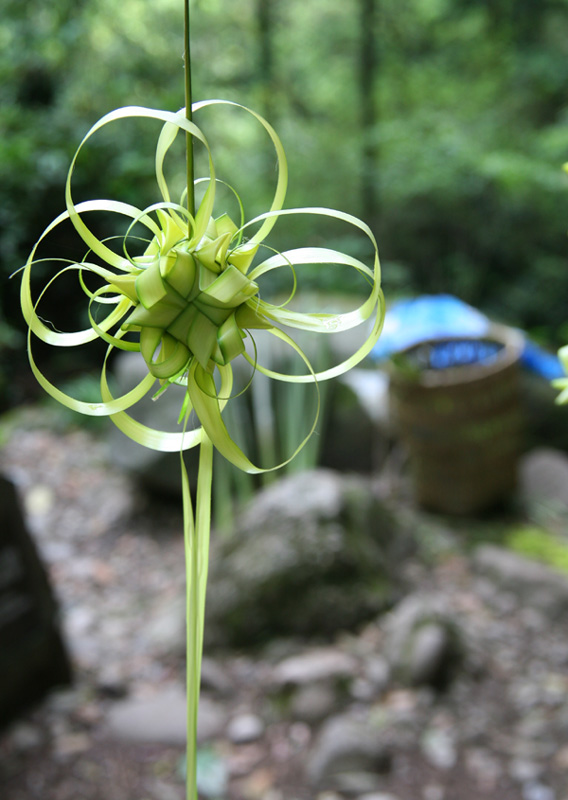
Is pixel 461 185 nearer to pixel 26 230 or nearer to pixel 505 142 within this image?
pixel 505 142

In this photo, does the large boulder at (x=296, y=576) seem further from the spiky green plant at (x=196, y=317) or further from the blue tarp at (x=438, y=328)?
the spiky green plant at (x=196, y=317)

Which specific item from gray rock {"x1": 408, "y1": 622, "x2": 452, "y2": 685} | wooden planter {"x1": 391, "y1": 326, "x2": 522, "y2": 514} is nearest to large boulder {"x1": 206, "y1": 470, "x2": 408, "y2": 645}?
gray rock {"x1": 408, "y1": 622, "x2": 452, "y2": 685}

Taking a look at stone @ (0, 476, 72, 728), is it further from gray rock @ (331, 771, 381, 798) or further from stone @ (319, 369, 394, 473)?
stone @ (319, 369, 394, 473)

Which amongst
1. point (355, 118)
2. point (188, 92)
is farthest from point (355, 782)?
point (355, 118)

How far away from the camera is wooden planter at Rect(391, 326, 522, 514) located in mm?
1996

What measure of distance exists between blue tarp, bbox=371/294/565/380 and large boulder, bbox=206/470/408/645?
98 centimetres

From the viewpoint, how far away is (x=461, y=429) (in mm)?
2037

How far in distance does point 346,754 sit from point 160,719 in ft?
1.16

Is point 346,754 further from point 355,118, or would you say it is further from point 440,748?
point 355,118

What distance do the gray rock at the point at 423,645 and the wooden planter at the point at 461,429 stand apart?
74 cm

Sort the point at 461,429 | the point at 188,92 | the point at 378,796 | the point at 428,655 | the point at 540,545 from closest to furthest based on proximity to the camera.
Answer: the point at 188,92 → the point at 378,796 → the point at 428,655 → the point at 540,545 → the point at 461,429

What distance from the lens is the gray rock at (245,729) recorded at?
121 cm

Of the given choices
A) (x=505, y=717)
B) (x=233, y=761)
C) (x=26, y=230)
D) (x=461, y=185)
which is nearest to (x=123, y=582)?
(x=233, y=761)

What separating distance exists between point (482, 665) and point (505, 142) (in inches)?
128
